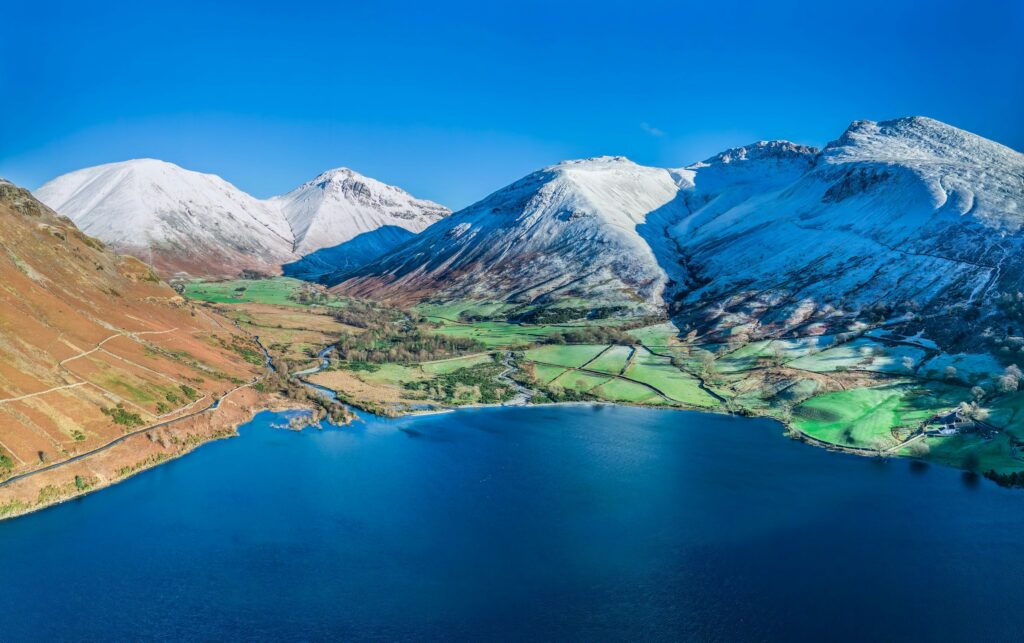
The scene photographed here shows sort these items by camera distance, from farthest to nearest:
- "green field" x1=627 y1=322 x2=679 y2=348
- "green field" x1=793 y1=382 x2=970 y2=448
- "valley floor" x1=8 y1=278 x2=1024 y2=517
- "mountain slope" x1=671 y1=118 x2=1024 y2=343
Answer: "green field" x1=627 y1=322 x2=679 y2=348 < "mountain slope" x1=671 y1=118 x2=1024 y2=343 < "green field" x1=793 y1=382 x2=970 y2=448 < "valley floor" x1=8 y1=278 x2=1024 y2=517

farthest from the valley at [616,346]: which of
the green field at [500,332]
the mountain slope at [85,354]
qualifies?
the green field at [500,332]

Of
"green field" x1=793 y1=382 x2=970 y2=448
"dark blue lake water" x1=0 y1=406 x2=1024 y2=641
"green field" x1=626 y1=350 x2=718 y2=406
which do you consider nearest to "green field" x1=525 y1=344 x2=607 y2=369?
"green field" x1=626 y1=350 x2=718 y2=406

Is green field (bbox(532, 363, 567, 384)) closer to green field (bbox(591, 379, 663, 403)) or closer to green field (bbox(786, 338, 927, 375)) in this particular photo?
green field (bbox(591, 379, 663, 403))

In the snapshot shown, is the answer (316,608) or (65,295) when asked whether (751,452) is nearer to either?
(316,608)

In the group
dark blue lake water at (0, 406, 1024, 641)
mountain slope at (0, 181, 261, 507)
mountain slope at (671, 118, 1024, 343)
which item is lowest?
dark blue lake water at (0, 406, 1024, 641)

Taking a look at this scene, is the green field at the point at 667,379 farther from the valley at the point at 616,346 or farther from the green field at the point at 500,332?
the green field at the point at 500,332

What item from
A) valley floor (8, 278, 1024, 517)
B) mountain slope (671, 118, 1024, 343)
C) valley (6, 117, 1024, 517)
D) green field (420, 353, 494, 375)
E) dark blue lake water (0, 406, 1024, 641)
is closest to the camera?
dark blue lake water (0, 406, 1024, 641)

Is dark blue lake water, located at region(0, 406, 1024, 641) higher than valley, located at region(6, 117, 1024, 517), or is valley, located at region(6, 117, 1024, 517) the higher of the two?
valley, located at region(6, 117, 1024, 517)

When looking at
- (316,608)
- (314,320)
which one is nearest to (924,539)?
(316,608)
